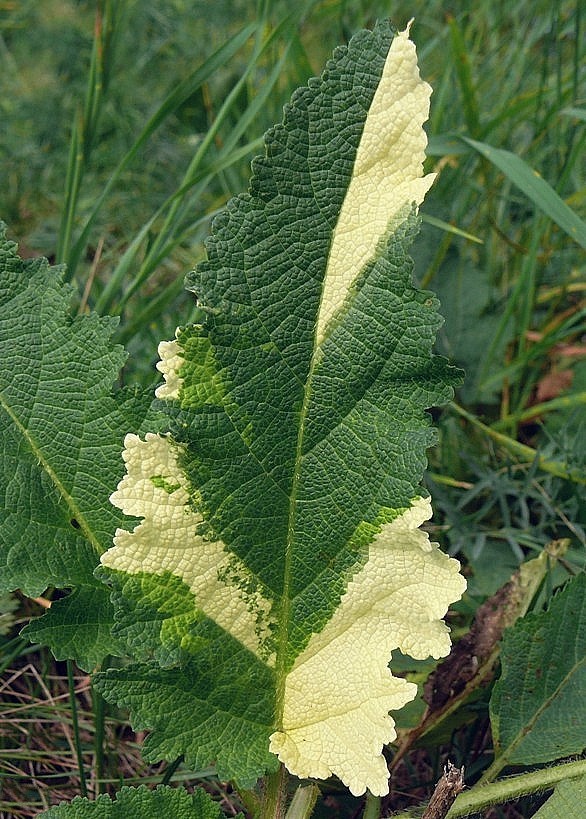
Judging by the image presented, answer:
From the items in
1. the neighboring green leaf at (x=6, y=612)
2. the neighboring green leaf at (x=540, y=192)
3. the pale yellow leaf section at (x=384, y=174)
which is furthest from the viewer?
the neighboring green leaf at (x=540, y=192)

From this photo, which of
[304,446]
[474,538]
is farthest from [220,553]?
[474,538]

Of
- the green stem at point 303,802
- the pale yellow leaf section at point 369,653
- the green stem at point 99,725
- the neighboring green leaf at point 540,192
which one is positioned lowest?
the green stem at point 99,725

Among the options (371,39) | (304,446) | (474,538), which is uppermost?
(371,39)

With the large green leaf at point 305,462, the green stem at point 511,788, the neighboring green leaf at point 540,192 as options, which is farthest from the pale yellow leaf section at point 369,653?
the neighboring green leaf at point 540,192

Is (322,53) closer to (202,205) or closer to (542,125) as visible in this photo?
(202,205)

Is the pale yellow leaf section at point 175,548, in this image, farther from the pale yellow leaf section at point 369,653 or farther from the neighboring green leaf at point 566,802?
the neighboring green leaf at point 566,802

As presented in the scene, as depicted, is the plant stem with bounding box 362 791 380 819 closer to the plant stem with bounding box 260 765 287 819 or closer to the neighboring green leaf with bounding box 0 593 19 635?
the plant stem with bounding box 260 765 287 819

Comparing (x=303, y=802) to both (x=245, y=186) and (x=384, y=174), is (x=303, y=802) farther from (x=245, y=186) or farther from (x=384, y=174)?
(x=245, y=186)
